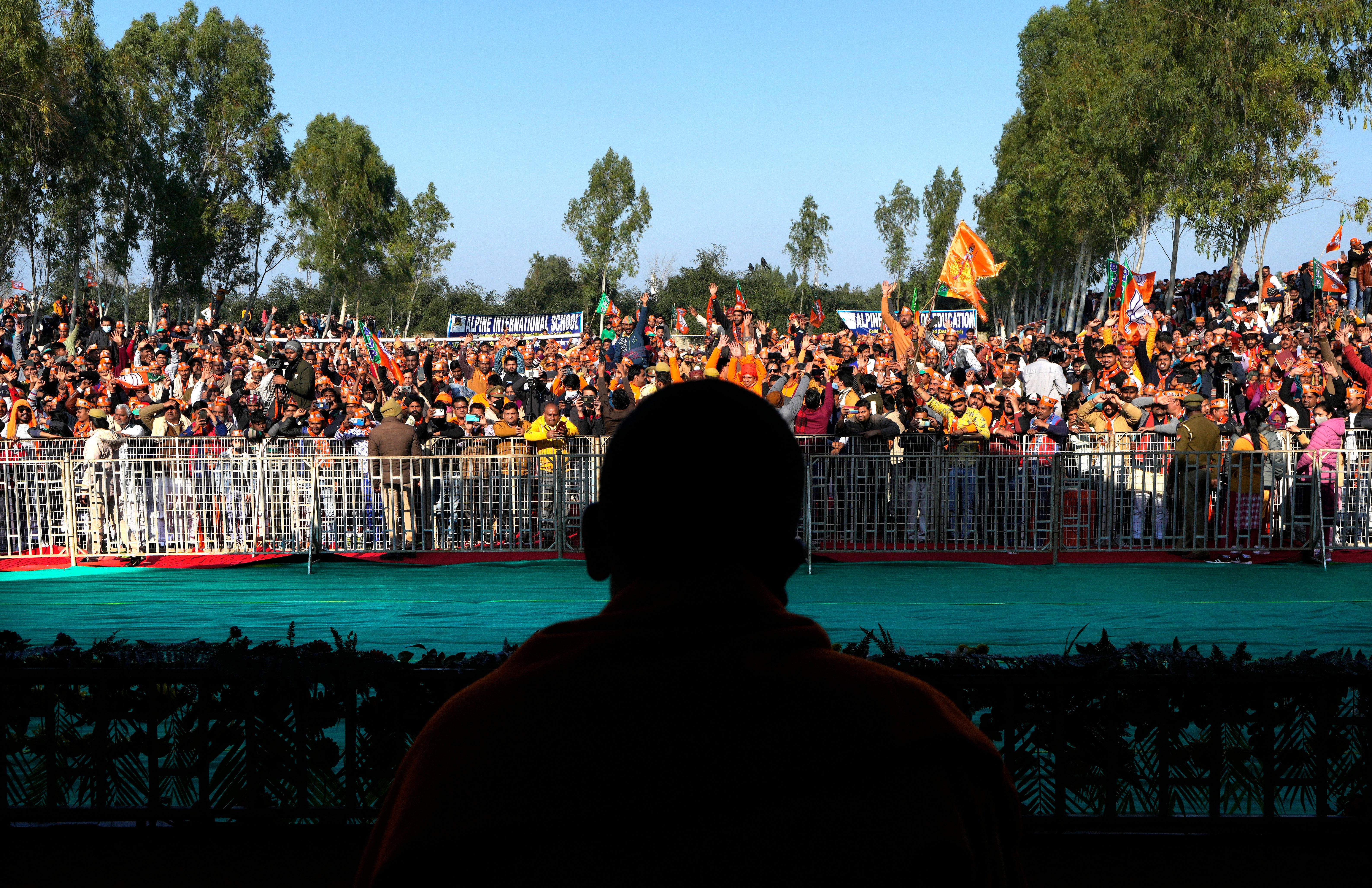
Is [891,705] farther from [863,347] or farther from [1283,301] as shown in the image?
[1283,301]

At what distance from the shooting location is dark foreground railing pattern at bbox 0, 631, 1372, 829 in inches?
159

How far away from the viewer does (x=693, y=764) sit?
126cm

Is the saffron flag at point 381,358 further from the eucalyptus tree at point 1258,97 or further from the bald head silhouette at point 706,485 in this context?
the eucalyptus tree at point 1258,97

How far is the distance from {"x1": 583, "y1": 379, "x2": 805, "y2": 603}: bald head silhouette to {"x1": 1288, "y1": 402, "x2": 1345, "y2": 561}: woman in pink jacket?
1136 centimetres

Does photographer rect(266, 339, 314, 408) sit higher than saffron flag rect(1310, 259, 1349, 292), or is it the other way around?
saffron flag rect(1310, 259, 1349, 292)

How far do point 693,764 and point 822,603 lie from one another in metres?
8.54

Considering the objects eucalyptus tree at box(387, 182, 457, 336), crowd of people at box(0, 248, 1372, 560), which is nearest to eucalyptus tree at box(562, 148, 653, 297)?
eucalyptus tree at box(387, 182, 457, 336)

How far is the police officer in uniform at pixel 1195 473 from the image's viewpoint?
11203mm

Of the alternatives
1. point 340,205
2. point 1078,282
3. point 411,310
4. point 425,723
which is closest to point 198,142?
point 340,205

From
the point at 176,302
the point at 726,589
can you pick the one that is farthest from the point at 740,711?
the point at 176,302

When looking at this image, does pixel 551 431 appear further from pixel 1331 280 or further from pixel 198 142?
pixel 198 142

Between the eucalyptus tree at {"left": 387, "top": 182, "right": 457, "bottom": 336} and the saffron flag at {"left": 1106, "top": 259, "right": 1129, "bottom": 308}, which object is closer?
the saffron flag at {"left": 1106, "top": 259, "right": 1129, "bottom": 308}

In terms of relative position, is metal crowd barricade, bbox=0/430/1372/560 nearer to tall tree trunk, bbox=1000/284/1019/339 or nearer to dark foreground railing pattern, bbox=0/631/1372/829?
dark foreground railing pattern, bbox=0/631/1372/829

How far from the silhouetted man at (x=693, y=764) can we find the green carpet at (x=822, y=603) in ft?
22.1
